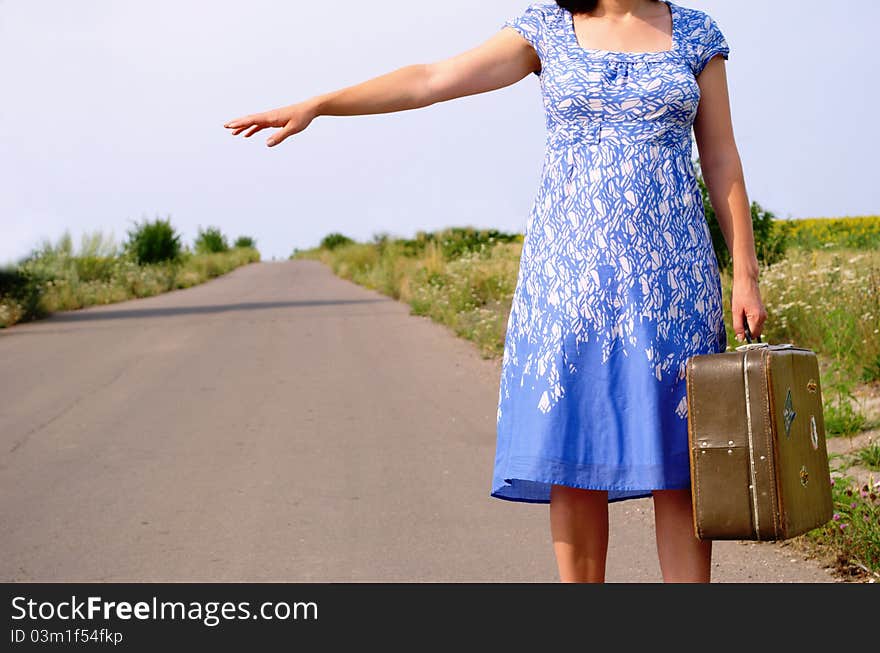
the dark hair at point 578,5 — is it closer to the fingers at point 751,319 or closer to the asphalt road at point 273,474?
the fingers at point 751,319

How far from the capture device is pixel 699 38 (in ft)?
9.71

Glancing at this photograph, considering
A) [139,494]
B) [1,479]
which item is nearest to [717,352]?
[139,494]

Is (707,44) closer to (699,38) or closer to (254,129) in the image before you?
(699,38)

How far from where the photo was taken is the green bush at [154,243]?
109ft

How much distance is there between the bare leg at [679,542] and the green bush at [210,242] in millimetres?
56759

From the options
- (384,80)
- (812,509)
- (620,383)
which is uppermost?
(384,80)

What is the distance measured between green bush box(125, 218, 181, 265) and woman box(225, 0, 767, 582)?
30827 mm

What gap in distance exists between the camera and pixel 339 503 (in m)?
5.89

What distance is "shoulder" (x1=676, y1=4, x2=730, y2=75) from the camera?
293 cm

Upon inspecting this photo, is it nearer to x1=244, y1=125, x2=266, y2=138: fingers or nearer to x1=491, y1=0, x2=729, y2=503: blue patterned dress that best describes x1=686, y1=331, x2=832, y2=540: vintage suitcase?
x1=491, y1=0, x2=729, y2=503: blue patterned dress

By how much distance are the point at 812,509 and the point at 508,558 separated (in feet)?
7.20

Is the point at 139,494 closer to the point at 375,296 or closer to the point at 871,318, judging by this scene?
the point at 871,318

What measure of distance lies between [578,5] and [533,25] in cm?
13

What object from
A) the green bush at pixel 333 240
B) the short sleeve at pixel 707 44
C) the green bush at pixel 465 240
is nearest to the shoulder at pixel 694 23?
the short sleeve at pixel 707 44
